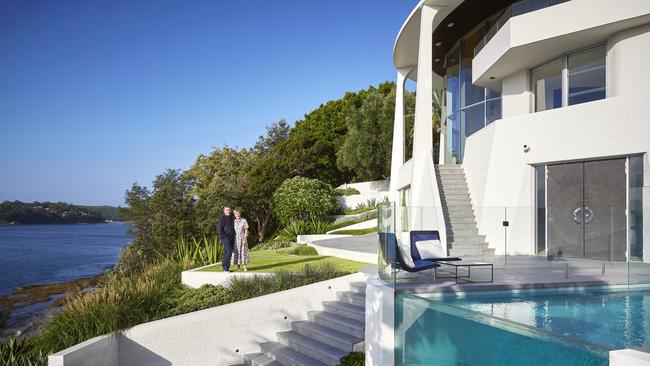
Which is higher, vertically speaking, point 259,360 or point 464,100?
point 464,100

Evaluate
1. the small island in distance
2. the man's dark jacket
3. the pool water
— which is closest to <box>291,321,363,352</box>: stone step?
the pool water

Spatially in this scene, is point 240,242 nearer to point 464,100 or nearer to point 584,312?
point 584,312

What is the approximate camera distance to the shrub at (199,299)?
1052cm

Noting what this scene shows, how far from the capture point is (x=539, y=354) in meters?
4.15

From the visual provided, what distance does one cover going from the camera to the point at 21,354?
870 cm

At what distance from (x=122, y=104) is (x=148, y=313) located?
22515 mm

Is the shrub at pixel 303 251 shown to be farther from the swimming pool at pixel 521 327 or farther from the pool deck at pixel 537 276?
the swimming pool at pixel 521 327

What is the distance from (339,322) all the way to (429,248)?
2.37 metres

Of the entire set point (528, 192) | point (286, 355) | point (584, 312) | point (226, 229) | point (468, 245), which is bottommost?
point (286, 355)

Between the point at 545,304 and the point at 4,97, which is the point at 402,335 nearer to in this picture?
the point at 545,304

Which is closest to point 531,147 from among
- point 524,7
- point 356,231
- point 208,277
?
point 524,7

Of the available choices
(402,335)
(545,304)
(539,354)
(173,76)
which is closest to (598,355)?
(539,354)

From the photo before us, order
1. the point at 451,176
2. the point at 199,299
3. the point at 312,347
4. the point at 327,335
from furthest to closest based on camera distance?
the point at 451,176 < the point at 199,299 < the point at 327,335 < the point at 312,347

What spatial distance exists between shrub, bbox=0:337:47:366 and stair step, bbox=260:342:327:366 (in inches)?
160
